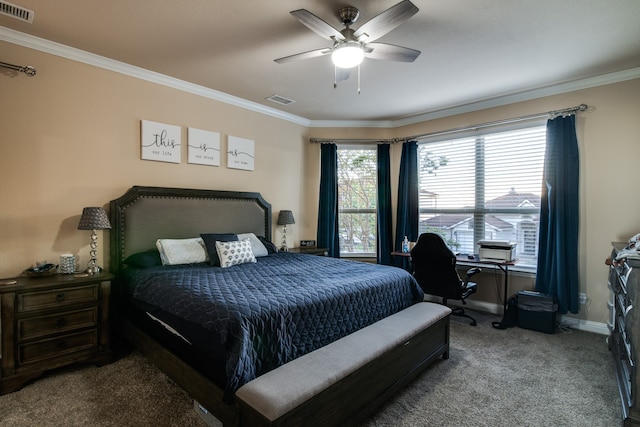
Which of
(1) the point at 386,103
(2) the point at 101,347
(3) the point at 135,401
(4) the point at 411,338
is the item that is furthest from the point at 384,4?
(2) the point at 101,347

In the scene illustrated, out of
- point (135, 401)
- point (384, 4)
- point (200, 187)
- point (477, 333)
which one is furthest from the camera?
point (200, 187)

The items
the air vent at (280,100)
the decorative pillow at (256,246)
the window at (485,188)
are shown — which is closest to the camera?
the decorative pillow at (256,246)

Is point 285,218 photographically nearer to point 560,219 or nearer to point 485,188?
point 485,188

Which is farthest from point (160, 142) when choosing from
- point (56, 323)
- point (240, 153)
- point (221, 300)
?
point (221, 300)

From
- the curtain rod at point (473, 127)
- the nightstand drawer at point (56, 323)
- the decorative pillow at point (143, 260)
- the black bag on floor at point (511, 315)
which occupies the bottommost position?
the black bag on floor at point (511, 315)

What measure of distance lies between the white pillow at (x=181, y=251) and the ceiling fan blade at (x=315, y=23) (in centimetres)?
231

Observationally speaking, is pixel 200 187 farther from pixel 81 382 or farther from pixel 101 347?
pixel 81 382

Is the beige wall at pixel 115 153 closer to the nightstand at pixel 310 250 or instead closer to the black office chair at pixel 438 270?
the black office chair at pixel 438 270

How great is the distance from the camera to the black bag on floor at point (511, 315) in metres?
3.52

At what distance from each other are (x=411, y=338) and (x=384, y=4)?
2.34 metres

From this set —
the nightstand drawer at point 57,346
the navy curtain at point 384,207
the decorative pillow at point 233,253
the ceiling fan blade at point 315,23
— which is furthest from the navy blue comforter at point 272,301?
the navy curtain at point 384,207

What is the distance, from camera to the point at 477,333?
10.9ft

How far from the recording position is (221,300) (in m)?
1.82

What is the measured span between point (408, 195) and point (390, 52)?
8.77 feet
